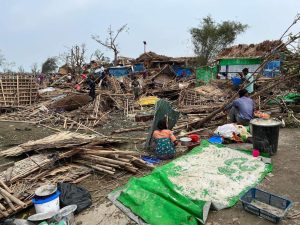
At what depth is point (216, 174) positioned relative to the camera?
226 inches

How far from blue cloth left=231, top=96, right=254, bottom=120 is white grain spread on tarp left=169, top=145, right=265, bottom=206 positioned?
189 centimetres

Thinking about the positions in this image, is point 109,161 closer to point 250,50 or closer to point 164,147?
point 164,147

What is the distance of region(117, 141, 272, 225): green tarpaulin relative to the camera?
442 centimetres

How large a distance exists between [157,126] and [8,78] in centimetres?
1217

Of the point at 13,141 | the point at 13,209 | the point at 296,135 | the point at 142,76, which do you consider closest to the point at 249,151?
the point at 296,135

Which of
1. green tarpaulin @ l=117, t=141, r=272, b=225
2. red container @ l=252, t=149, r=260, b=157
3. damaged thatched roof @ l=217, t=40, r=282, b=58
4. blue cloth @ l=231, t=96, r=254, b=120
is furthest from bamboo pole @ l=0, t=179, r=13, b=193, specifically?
damaged thatched roof @ l=217, t=40, r=282, b=58

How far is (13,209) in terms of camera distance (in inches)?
190

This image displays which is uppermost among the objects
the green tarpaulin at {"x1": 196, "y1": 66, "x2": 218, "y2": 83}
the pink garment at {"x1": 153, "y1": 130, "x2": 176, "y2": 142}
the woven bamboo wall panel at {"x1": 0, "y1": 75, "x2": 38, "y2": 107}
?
the green tarpaulin at {"x1": 196, "y1": 66, "x2": 218, "y2": 83}

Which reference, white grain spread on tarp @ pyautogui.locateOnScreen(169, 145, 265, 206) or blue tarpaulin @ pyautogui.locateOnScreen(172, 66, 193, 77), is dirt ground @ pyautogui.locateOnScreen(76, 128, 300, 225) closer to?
white grain spread on tarp @ pyautogui.locateOnScreen(169, 145, 265, 206)

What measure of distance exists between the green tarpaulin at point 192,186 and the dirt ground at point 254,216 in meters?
0.15

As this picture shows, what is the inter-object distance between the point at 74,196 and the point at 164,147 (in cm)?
244

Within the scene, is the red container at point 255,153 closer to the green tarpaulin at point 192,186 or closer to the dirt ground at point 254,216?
the green tarpaulin at point 192,186

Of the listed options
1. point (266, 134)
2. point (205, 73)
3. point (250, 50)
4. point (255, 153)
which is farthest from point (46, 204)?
point (250, 50)

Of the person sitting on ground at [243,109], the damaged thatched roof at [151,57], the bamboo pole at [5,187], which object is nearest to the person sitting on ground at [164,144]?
the person sitting on ground at [243,109]
